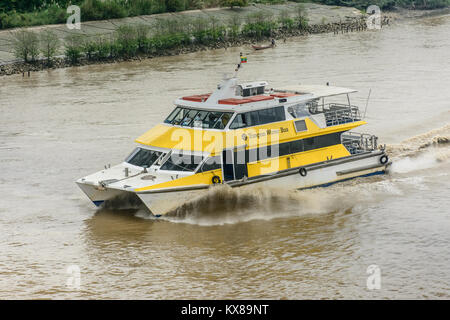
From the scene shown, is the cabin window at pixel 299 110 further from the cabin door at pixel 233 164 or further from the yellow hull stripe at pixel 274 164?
the cabin door at pixel 233 164

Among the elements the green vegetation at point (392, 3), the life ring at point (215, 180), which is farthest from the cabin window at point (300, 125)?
the green vegetation at point (392, 3)

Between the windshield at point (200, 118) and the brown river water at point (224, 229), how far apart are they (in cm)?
199

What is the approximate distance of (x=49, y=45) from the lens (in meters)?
52.4

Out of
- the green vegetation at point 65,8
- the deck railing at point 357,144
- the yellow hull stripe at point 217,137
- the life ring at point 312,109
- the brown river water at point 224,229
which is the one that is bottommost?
the brown river water at point 224,229

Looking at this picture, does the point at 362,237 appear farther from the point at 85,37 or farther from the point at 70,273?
the point at 85,37

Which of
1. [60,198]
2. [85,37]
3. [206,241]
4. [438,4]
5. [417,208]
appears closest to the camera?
[206,241]

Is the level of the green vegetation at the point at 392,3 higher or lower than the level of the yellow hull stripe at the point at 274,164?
higher

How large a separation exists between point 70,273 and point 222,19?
2173 inches

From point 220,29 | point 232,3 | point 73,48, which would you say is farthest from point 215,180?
point 232,3

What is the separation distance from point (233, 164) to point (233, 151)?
357 millimetres

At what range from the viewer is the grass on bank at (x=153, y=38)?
52.0m
